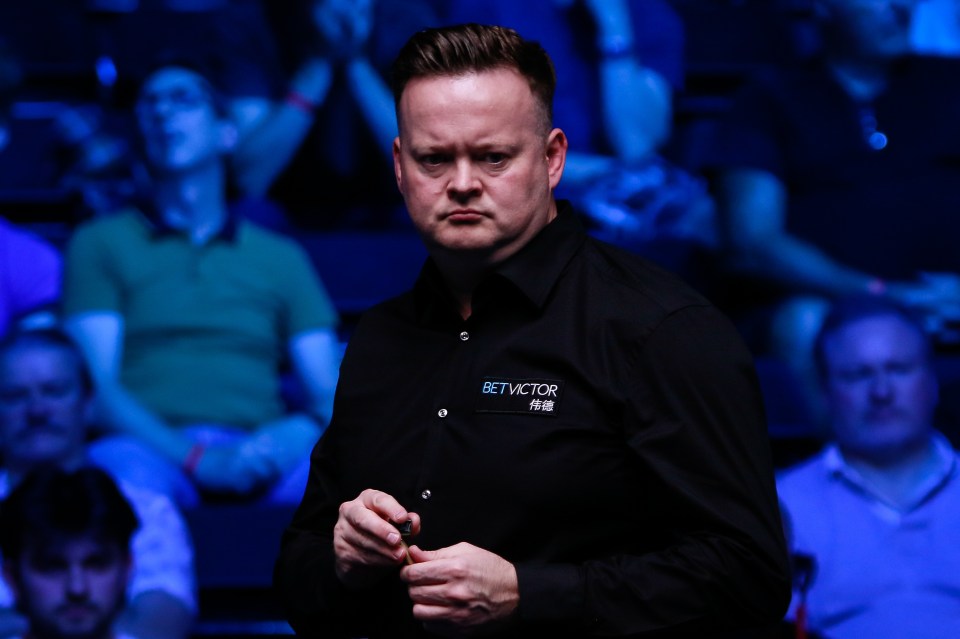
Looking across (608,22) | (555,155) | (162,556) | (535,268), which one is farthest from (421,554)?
(608,22)

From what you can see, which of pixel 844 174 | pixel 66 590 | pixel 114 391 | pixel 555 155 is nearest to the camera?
pixel 555 155

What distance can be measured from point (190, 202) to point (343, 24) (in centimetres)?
63

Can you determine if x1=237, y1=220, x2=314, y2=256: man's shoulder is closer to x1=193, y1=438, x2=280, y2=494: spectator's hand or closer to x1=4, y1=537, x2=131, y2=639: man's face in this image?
x1=193, y1=438, x2=280, y2=494: spectator's hand

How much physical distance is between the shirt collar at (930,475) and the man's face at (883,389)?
0.04 metres

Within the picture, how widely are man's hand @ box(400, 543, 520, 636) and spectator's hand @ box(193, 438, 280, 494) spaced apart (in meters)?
1.71

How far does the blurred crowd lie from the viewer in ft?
9.03

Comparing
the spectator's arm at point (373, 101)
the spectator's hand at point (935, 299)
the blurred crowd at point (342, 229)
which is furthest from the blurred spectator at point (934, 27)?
the spectator's arm at point (373, 101)

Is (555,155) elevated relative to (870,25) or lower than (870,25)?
lower

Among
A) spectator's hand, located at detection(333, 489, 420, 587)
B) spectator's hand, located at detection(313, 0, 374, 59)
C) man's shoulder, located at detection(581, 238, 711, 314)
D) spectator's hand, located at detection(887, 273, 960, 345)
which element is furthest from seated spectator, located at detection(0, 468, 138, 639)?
spectator's hand, located at detection(887, 273, 960, 345)

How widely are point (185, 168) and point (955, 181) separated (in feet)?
6.39

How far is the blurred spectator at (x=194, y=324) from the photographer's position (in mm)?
2859

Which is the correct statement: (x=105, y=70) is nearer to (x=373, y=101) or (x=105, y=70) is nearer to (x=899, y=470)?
(x=373, y=101)

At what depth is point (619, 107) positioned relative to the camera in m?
3.38

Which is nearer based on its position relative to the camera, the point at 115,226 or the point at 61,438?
the point at 61,438
